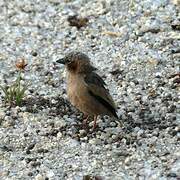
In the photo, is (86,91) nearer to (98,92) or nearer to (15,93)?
(98,92)

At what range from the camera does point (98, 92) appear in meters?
7.41

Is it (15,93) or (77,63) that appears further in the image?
(15,93)

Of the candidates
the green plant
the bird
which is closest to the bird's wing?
the bird

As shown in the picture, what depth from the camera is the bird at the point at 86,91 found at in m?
7.41

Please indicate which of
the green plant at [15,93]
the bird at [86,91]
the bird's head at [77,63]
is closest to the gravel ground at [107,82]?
the green plant at [15,93]

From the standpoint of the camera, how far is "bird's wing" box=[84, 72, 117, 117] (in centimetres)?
741

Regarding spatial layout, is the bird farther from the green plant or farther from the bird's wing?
the green plant

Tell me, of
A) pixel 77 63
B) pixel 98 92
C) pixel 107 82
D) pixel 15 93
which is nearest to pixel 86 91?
pixel 98 92

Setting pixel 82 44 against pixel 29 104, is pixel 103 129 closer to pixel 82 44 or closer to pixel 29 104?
pixel 29 104

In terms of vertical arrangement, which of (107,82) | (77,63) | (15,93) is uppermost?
(77,63)

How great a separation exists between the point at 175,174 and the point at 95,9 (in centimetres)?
428

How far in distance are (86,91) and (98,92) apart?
0.13 m

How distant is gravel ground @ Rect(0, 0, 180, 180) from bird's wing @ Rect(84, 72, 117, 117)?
327mm

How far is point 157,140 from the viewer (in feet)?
24.1
